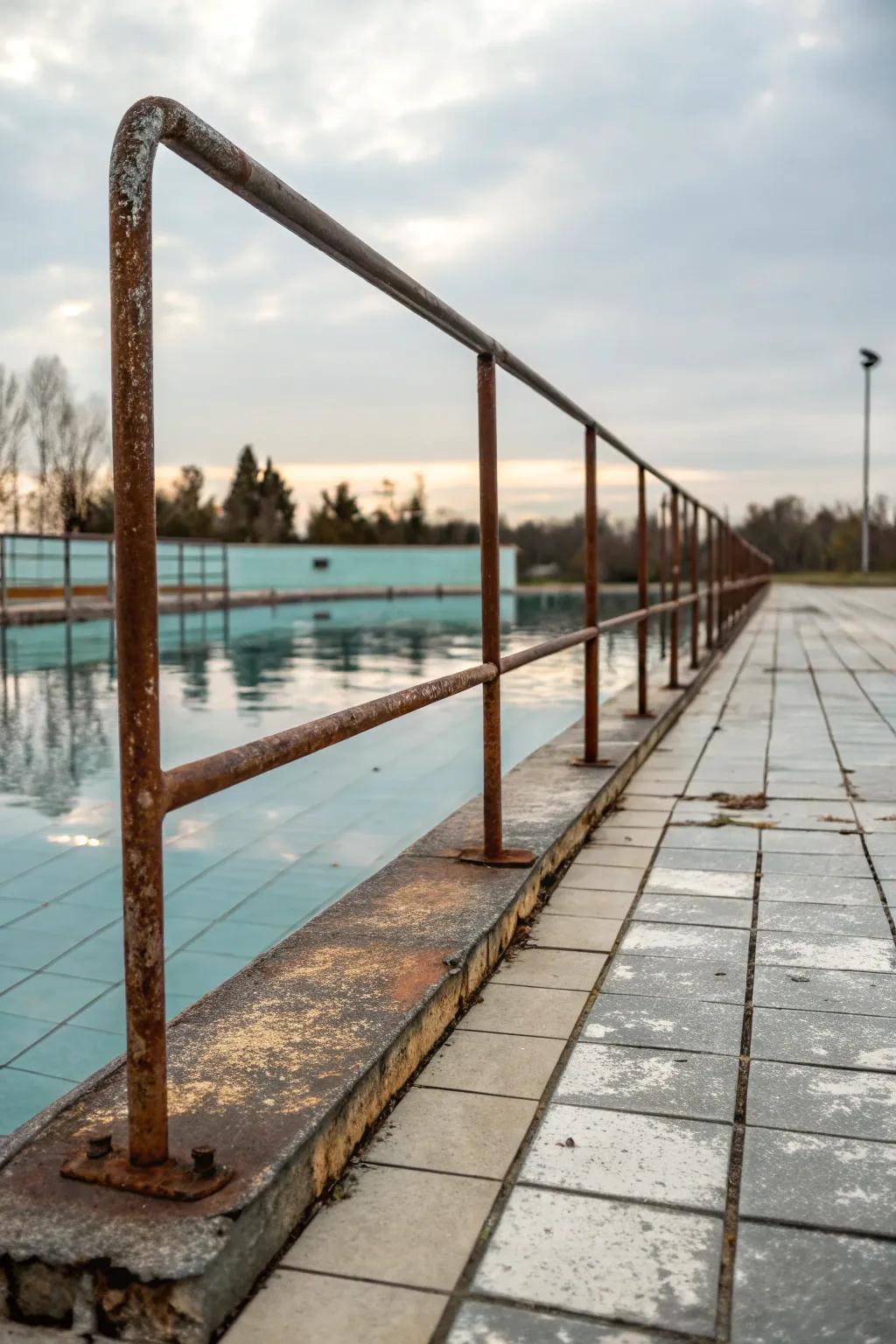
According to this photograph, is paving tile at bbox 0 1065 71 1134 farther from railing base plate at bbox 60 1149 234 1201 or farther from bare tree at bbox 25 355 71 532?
bare tree at bbox 25 355 71 532

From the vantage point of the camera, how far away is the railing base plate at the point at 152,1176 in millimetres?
1199

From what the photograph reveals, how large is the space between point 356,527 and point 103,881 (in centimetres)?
5305

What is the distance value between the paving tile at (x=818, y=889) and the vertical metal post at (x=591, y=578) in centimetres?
110

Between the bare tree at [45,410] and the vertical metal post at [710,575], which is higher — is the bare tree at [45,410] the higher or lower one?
the higher one

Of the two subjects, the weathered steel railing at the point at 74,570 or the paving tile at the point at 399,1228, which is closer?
the paving tile at the point at 399,1228

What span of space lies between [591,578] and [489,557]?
138 centimetres

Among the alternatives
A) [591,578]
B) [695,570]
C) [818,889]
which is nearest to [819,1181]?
[818,889]

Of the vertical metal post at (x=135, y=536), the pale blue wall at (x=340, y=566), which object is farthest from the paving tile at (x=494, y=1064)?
the pale blue wall at (x=340, y=566)

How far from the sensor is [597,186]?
10.1 metres

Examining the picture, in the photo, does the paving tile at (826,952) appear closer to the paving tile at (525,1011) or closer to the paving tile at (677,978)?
the paving tile at (677,978)

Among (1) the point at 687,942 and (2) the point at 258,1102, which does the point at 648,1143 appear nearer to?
(2) the point at 258,1102

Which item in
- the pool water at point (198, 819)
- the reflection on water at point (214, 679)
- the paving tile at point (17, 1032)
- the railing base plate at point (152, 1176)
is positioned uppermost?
the railing base plate at point (152, 1176)

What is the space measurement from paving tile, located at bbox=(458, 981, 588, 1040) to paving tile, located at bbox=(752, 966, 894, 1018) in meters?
0.34

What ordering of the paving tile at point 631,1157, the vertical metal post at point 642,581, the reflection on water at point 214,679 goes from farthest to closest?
1. the reflection on water at point 214,679
2. the vertical metal post at point 642,581
3. the paving tile at point 631,1157
